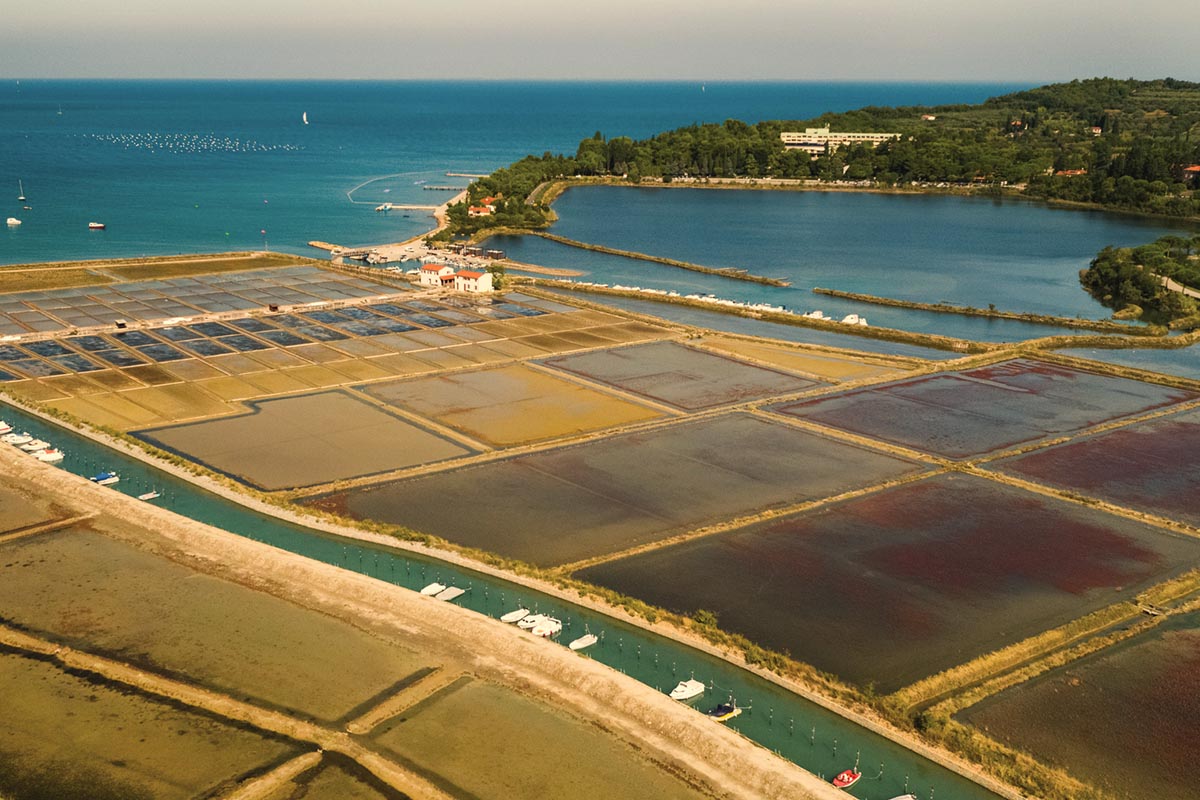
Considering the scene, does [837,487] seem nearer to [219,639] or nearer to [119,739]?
[219,639]

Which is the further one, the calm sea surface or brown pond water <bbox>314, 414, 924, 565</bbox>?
the calm sea surface

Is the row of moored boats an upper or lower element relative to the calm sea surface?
lower

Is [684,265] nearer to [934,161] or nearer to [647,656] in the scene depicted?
[647,656]

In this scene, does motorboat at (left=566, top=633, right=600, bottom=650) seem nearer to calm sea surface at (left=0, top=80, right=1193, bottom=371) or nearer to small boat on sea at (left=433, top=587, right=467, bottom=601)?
small boat on sea at (left=433, top=587, right=467, bottom=601)

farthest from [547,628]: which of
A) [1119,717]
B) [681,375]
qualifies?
[681,375]

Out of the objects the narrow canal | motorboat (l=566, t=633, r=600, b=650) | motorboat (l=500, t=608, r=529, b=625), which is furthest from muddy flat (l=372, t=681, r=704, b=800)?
motorboat (l=500, t=608, r=529, b=625)

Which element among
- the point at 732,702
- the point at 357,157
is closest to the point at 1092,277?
the point at 732,702

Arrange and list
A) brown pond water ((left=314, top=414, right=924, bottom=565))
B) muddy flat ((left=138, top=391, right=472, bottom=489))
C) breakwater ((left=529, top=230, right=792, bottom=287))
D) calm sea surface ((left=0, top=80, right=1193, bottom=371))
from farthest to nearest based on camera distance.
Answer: breakwater ((left=529, top=230, right=792, bottom=287)) < calm sea surface ((left=0, top=80, right=1193, bottom=371)) < muddy flat ((left=138, top=391, right=472, bottom=489)) < brown pond water ((left=314, top=414, right=924, bottom=565))

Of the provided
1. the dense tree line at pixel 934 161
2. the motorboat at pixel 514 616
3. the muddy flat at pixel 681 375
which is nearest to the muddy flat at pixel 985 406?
the muddy flat at pixel 681 375
